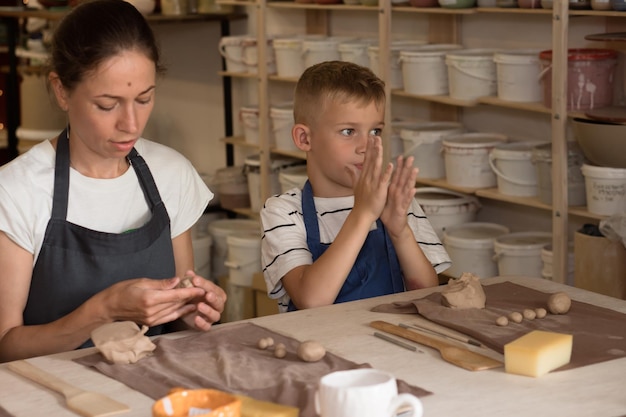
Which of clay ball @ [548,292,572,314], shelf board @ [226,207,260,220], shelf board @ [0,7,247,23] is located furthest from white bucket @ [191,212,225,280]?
clay ball @ [548,292,572,314]

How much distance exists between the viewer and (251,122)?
4.60 metres

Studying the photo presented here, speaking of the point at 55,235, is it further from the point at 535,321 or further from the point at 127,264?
the point at 535,321

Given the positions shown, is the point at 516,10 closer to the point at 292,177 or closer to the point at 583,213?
the point at 583,213

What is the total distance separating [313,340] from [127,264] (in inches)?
17.2

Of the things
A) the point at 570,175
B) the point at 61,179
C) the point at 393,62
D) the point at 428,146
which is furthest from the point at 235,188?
the point at 61,179

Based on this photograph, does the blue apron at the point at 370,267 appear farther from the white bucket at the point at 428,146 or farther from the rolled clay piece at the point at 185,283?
the white bucket at the point at 428,146

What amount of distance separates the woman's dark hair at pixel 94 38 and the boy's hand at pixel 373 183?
0.43 metres

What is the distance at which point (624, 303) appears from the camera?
186 centimetres

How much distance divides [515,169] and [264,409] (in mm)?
2216

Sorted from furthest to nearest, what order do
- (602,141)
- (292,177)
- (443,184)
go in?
(292,177)
(443,184)
(602,141)

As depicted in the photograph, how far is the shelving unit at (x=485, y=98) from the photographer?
3.07 meters

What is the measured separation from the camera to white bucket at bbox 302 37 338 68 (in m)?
4.08

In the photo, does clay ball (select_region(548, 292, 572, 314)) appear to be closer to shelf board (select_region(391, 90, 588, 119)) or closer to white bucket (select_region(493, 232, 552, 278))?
shelf board (select_region(391, 90, 588, 119))

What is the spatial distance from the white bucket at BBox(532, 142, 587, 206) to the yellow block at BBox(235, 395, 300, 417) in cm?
207
